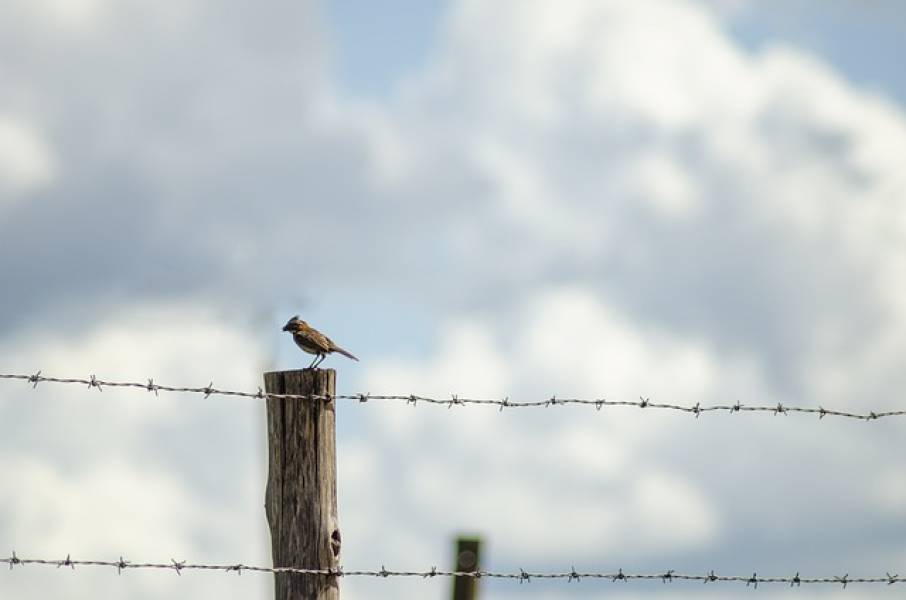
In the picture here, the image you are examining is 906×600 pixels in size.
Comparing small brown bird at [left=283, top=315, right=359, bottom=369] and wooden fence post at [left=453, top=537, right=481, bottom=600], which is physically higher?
small brown bird at [left=283, top=315, right=359, bottom=369]

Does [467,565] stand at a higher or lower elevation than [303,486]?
lower

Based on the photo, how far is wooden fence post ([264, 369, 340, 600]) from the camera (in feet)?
30.7

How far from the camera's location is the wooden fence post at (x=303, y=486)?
934 centimetres

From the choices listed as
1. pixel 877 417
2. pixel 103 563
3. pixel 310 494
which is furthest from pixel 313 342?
pixel 877 417

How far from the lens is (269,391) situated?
9.51 metres

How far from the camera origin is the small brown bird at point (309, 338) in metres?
10.9

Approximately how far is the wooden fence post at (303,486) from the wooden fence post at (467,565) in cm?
155

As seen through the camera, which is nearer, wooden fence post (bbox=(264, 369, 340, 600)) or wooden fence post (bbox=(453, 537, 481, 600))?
wooden fence post (bbox=(264, 369, 340, 600))

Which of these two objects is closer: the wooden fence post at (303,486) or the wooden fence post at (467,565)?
the wooden fence post at (303,486)

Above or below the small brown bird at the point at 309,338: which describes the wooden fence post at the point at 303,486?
below

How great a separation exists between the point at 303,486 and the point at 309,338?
1.76 meters

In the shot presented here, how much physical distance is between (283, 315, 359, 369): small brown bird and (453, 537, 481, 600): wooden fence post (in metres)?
1.68

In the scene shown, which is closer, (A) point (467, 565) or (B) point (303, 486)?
(B) point (303, 486)

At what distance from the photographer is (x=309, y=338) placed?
1088cm
